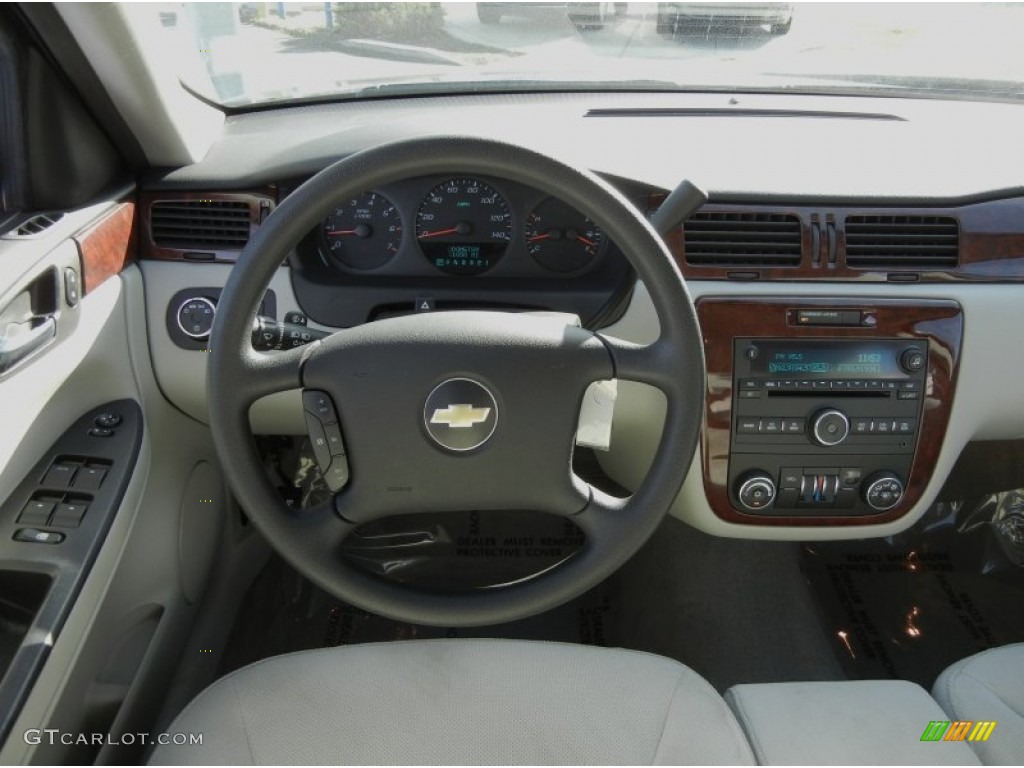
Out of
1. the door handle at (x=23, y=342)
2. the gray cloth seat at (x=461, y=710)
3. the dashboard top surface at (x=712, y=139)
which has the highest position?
the dashboard top surface at (x=712, y=139)

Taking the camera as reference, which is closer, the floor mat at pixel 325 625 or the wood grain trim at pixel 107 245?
the wood grain trim at pixel 107 245

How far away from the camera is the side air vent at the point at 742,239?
1698 mm

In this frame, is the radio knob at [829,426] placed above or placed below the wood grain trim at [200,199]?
below

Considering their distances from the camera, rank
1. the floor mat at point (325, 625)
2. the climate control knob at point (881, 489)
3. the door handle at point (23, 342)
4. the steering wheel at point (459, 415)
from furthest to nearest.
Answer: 1. the floor mat at point (325, 625)
2. the climate control knob at point (881, 489)
3. the door handle at point (23, 342)
4. the steering wheel at point (459, 415)

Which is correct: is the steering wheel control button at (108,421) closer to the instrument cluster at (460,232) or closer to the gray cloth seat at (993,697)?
the instrument cluster at (460,232)

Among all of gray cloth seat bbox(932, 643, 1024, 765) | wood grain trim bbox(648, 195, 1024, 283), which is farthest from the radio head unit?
gray cloth seat bbox(932, 643, 1024, 765)

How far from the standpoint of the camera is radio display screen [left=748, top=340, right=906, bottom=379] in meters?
1.72

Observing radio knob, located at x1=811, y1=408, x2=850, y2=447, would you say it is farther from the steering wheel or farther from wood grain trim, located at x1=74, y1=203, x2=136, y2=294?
wood grain trim, located at x1=74, y1=203, x2=136, y2=294

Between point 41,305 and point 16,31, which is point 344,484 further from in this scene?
point 16,31

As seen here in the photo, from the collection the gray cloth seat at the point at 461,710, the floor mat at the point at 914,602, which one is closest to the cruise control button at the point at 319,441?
the gray cloth seat at the point at 461,710

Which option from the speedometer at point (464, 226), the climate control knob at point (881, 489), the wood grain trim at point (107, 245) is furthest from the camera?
the climate control knob at point (881, 489)

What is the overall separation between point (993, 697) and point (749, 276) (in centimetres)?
82

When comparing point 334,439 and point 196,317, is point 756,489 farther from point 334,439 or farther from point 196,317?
point 196,317

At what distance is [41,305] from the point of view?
1478 millimetres
